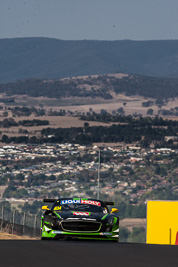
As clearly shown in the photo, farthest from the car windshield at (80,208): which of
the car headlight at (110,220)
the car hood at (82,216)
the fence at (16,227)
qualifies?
the fence at (16,227)

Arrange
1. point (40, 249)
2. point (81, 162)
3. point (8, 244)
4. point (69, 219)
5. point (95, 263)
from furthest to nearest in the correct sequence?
point (81, 162)
point (69, 219)
point (8, 244)
point (40, 249)
point (95, 263)

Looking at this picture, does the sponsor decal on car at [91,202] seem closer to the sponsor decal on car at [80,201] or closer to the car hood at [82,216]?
the sponsor decal on car at [80,201]

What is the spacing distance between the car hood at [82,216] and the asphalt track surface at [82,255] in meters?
1.26

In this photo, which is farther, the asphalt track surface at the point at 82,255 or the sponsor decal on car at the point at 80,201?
the sponsor decal on car at the point at 80,201

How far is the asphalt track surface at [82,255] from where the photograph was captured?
12281mm

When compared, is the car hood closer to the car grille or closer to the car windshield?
the car grille

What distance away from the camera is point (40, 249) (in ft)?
48.2

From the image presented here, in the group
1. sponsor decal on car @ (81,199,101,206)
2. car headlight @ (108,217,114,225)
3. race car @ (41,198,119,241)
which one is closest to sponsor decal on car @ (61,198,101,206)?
sponsor decal on car @ (81,199,101,206)

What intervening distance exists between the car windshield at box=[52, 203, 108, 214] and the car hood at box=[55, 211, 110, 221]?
473 millimetres

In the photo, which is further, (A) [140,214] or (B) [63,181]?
(B) [63,181]

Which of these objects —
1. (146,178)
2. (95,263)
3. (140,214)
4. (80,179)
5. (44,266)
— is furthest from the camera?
(146,178)

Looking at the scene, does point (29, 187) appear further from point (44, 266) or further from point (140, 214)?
point (44, 266)

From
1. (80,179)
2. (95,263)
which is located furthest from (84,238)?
(80,179)

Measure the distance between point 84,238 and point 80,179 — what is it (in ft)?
244
